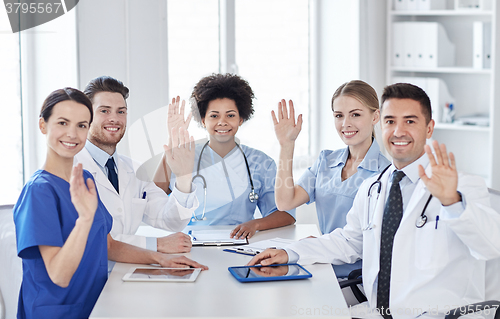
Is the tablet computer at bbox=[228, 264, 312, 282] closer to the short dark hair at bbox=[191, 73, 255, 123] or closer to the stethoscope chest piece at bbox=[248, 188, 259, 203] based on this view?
the stethoscope chest piece at bbox=[248, 188, 259, 203]

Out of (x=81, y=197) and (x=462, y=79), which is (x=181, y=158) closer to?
(x=81, y=197)

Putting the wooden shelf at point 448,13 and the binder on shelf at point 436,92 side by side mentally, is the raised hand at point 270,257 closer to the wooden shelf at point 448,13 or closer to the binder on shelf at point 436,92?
the binder on shelf at point 436,92

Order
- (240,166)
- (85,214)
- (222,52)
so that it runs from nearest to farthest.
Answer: (85,214) → (240,166) → (222,52)

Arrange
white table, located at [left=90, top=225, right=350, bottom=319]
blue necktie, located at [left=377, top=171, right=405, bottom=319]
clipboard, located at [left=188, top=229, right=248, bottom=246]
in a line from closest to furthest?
white table, located at [left=90, top=225, right=350, bottom=319] < blue necktie, located at [left=377, top=171, right=405, bottom=319] < clipboard, located at [left=188, top=229, right=248, bottom=246]

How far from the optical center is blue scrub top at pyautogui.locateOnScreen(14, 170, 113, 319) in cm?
139

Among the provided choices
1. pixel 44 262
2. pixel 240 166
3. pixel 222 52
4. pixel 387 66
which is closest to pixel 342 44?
pixel 387 66

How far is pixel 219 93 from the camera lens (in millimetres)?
2467

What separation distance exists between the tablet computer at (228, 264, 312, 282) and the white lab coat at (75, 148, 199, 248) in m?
0.44

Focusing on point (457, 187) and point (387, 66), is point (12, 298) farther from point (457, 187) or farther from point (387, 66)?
point (387, 66)

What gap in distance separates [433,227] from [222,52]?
219 centimetres

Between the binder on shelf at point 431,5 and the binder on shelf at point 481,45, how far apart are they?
0.35 meters

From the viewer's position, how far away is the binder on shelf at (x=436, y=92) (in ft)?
12.0

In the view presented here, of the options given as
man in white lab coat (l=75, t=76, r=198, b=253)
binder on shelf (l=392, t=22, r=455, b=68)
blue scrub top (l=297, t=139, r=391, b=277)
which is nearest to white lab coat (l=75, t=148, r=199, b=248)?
man in white lab coat (l=75, t=76, r=198, b=253)

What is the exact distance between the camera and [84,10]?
8.02 ft
